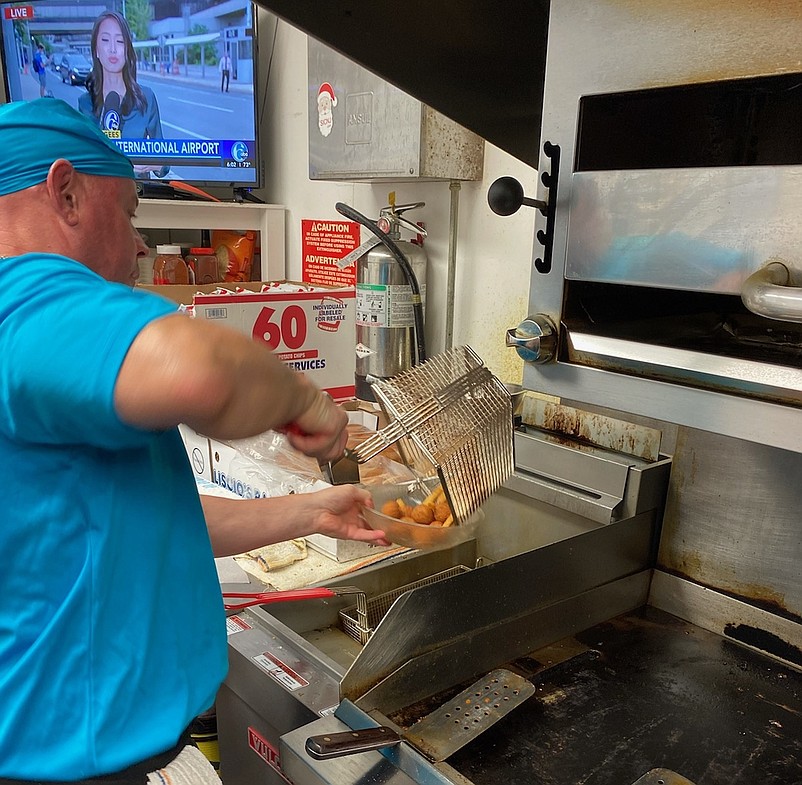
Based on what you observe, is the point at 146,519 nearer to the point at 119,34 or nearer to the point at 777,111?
the point at 777,111

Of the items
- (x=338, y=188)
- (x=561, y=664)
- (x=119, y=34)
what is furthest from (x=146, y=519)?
(x=119, y=34)

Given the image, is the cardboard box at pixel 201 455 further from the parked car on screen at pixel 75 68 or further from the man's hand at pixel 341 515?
the parked car on screen at pixel 75 68

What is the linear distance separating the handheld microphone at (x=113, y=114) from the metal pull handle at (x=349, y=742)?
96.2 inches

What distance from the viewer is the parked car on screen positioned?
8.41 feet

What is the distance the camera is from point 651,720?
882mm

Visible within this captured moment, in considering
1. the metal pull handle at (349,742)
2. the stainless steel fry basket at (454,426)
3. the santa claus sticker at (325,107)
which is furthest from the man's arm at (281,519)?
the santa claus sticker at (325,107)

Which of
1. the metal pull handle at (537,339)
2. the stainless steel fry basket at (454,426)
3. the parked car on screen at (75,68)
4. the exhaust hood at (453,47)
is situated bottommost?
the stainless steel fry basket at (454,426)

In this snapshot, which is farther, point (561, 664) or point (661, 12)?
point (561, 664)

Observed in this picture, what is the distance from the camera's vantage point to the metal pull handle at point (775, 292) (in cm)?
60

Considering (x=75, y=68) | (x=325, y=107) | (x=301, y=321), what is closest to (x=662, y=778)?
(x=301, y=321)

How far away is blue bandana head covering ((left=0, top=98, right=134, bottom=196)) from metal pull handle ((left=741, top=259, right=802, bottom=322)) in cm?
66

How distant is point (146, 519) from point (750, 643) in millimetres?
904

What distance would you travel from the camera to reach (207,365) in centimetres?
51

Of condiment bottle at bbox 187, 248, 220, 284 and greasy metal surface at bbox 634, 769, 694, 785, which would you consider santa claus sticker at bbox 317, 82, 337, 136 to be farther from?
greasy metal surface at bbox 634, 769, 694, 785
